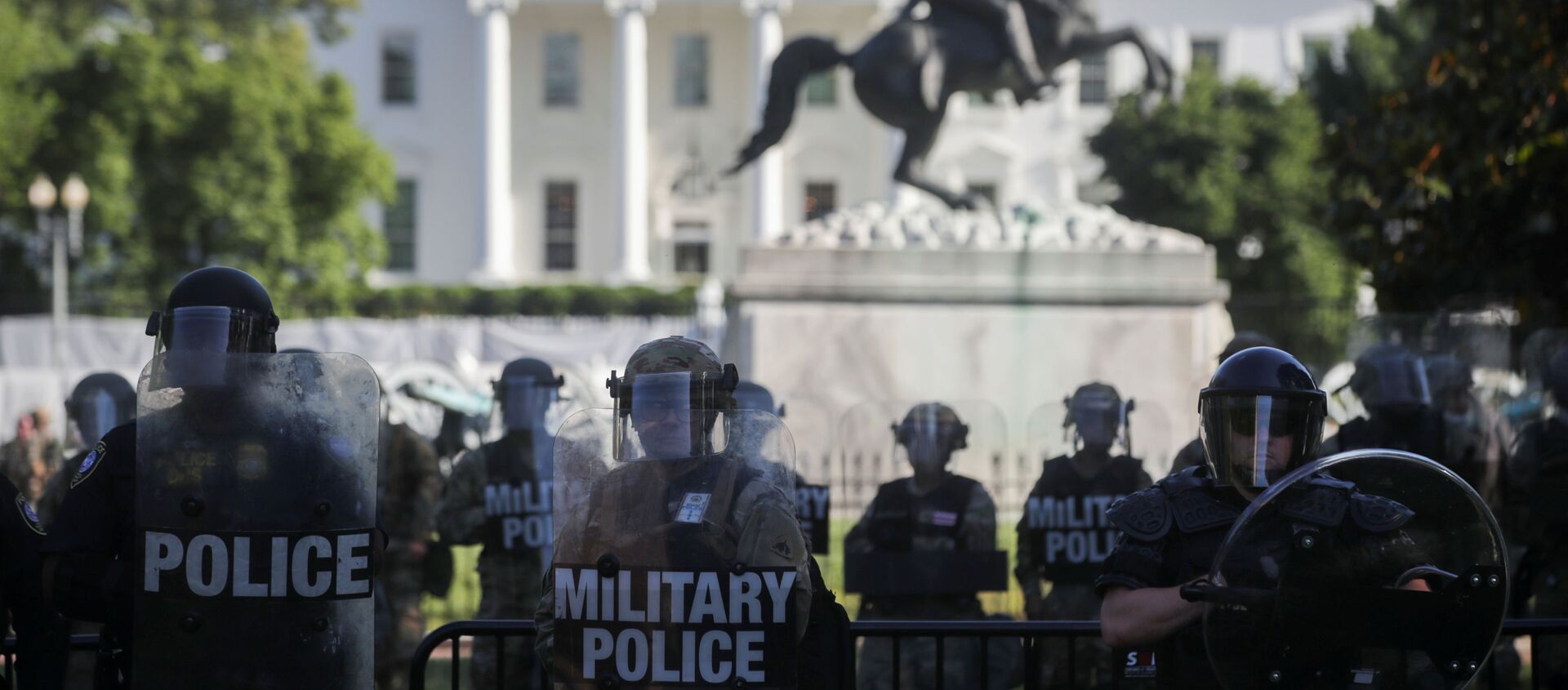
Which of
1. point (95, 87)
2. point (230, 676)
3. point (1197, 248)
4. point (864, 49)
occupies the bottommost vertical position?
point (230, 676)

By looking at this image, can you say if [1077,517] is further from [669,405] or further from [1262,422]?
[669,405]

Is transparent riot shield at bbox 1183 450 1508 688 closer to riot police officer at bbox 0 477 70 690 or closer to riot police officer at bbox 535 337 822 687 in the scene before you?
riot police officer at bbox 535 337 822 687

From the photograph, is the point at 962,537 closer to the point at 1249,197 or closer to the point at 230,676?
the point at 230,676

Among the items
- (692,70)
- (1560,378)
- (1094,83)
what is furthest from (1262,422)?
(692,70)

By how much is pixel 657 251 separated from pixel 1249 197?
1824 cm

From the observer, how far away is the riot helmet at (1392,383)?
7.25 m

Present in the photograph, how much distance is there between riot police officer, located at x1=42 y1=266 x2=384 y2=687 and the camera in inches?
152

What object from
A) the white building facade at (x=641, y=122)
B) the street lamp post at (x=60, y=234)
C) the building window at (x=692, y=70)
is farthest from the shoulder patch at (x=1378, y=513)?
the building window at (x=692, y=70)

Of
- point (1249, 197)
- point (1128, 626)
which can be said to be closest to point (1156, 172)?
point (1249, 197)

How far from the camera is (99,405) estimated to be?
7.25 metres

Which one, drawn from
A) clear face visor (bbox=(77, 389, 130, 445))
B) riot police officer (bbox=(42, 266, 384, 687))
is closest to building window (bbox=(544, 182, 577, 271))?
clear face visor (bbox=(77, 389, 130, 445))

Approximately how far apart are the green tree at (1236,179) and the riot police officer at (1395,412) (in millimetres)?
27019

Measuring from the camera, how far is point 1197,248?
13.0 meters

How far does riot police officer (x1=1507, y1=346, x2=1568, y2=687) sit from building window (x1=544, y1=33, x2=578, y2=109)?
44.2m
